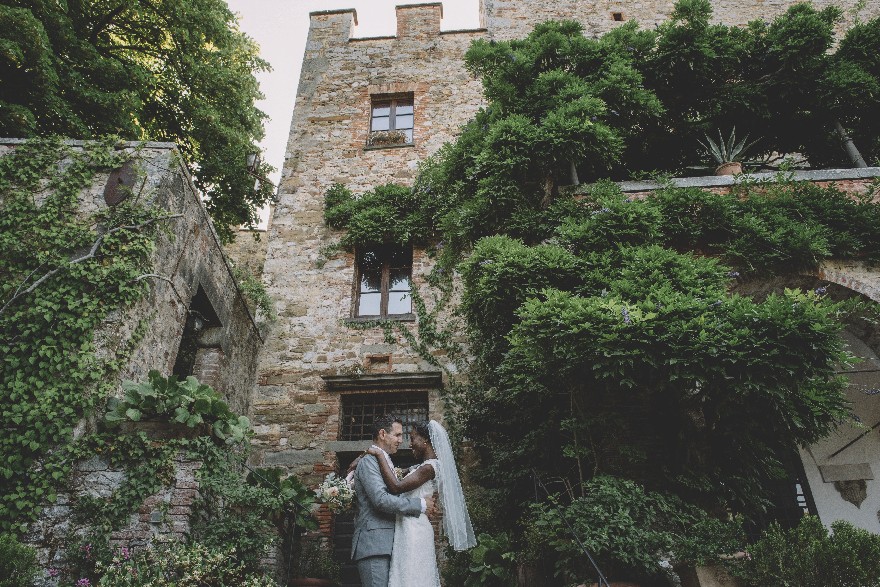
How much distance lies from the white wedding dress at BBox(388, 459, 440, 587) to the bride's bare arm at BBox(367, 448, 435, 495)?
2.7 inches

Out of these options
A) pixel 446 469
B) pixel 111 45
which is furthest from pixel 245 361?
pixel 111 45

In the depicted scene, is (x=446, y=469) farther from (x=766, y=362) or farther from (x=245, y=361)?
(x=245, y=361)

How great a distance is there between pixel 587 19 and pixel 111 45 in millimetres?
9969

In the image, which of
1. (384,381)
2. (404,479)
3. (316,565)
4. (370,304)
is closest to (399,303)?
(370,304)

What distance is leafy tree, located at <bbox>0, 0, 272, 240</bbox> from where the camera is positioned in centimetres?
784

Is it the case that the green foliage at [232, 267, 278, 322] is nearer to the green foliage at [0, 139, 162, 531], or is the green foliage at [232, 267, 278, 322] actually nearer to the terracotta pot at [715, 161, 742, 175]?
the green foliage at [0, 139, 162, 531]

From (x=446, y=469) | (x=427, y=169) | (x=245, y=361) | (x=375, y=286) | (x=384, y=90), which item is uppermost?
(x=384, y=90)

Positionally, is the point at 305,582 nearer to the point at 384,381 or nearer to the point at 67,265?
the point at 384,381

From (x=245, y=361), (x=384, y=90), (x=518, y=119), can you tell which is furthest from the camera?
(x=384, y=90)

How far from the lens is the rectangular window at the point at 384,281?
9422 mm

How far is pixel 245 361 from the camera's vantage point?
897 centimetres

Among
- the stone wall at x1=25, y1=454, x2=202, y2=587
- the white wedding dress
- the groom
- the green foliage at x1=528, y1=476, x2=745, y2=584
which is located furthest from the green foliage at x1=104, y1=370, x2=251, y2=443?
the green foliage at x1=528, y1=476, x2=745, y2=584

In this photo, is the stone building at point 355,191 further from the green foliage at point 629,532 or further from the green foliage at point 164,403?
the green foliage at point 629,532

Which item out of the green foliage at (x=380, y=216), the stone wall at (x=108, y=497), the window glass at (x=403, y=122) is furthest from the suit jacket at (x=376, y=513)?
the window glass at (x=403, y=122)
